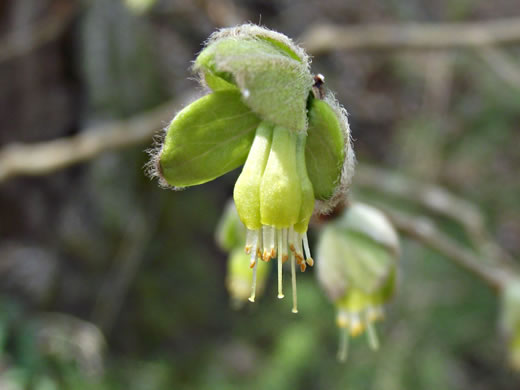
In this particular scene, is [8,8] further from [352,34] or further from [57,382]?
[57,382]

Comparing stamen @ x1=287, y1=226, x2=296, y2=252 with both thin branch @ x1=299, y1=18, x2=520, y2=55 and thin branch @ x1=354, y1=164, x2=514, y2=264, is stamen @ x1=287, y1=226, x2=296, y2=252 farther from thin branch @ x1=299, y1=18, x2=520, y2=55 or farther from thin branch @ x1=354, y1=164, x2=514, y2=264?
thin branch @ x1=299, y1=18, x2=520, y2=55

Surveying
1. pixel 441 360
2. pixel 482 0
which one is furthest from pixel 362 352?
pixel 482 0

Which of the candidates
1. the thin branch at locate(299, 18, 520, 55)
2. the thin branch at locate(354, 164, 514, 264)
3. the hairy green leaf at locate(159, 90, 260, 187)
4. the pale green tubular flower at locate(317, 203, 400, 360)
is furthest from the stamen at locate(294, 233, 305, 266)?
the thin branch at locate(299, 18, 520, 55)

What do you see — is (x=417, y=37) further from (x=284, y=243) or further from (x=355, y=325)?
(x=284, y=243)

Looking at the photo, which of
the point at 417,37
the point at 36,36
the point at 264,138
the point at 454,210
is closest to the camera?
the point at 264,138

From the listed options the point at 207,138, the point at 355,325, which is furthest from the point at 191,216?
the point at 207,138

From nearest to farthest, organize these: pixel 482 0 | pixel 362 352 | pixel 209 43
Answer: pixel 209 43, pixel 362 352, pixel 482 0
